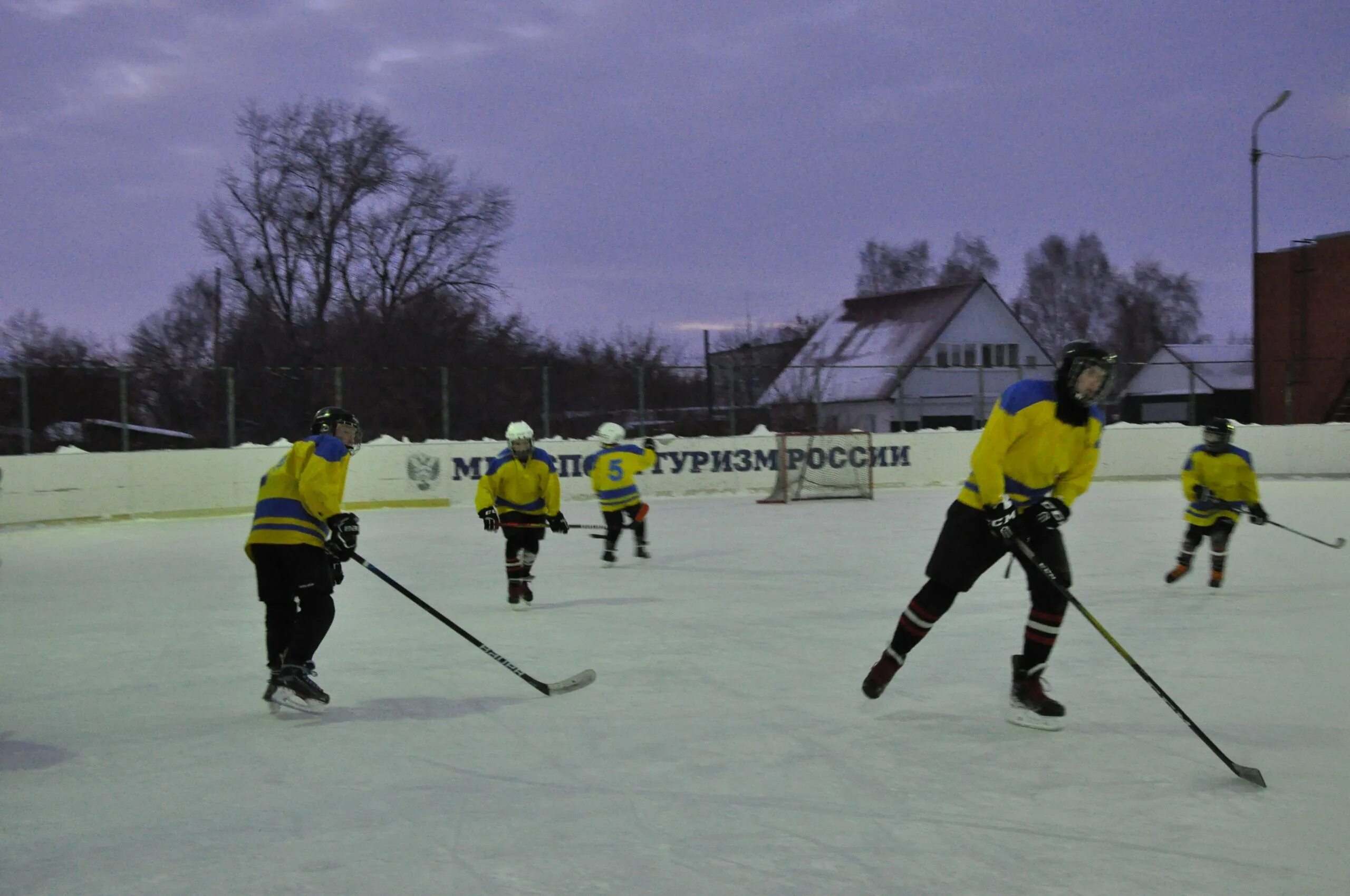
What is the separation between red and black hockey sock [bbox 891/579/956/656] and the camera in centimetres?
434

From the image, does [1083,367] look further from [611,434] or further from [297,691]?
[611,434]

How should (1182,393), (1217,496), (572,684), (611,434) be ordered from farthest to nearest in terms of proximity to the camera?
(1182,393) < (611,434) < (1217,496) < (572,684)

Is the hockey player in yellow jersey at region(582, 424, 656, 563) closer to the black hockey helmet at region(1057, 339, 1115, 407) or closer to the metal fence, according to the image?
the black hockey helmet at region(1057, 339, 1115, 407)

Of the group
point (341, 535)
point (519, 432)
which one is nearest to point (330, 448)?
point (341, 535)

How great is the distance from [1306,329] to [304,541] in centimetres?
2782

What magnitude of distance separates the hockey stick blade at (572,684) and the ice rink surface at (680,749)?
0.08m

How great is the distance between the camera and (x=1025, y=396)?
4.12 metres

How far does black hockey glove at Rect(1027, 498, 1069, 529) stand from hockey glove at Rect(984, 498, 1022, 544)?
103mm

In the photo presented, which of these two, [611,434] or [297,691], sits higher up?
[611,434]

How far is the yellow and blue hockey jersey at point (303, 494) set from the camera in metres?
4.40

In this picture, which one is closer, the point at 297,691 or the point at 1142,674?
the point at 1142,674

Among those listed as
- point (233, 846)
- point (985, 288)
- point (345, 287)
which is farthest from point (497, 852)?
point (985, 288)

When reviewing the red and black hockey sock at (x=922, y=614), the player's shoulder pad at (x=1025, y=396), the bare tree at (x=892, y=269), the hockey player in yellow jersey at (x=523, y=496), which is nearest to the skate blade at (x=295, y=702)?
the red and black hockey sock at (x=922, y=614)

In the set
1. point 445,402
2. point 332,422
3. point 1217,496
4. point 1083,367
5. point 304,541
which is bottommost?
point 1217,496
